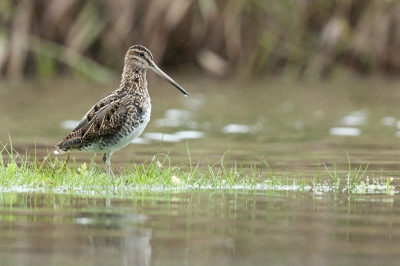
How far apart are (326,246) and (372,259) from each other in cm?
39

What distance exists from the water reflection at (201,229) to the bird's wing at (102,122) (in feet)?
4.17

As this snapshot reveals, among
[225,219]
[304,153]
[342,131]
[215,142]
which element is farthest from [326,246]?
[342,131]

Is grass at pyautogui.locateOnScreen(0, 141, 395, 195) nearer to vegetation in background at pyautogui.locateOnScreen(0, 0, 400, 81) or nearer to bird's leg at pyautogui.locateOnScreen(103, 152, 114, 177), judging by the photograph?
bird's leg at pyautogui.locateOnScreen(103, 152, 114, 177)

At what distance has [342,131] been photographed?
1336cm

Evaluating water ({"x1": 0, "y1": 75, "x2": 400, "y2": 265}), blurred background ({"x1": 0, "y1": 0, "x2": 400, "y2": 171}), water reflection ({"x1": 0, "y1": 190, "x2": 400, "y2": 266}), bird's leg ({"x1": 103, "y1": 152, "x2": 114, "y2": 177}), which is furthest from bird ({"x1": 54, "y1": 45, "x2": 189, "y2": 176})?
blurred background ({"x1": 0, "y1": 0, "x2": 400, "y2": 171})

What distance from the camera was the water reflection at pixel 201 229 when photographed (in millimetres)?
4875

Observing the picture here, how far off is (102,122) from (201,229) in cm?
285

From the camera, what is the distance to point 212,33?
2164 cm

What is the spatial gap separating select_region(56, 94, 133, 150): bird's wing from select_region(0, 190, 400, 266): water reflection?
4.17 feet

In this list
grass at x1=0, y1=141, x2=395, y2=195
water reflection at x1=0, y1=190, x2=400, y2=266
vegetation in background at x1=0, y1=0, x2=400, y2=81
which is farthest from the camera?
vegetation in background at x1=0, y1=0, x2=400, y2=81

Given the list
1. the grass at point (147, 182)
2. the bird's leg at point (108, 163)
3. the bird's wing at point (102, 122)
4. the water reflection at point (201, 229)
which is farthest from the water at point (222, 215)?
the bird's leg at point (108, 163)

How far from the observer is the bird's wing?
27.1ft

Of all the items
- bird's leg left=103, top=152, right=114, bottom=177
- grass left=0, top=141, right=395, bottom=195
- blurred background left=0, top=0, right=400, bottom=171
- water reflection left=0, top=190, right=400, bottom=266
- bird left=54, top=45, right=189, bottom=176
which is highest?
blurred background left=0, top=0, right=400, bottom=171

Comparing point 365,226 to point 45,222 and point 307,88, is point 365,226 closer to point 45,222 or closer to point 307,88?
point 45,222
